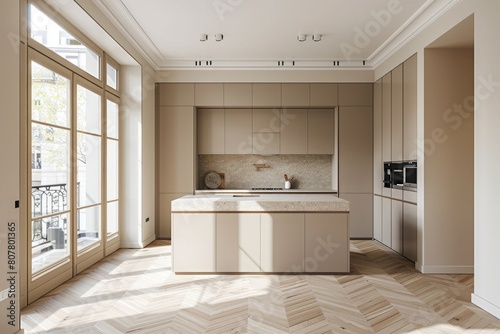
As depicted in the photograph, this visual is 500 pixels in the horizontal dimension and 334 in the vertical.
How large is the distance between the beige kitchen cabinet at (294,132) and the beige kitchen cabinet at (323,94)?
338mm

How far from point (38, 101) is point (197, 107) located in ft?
10.7

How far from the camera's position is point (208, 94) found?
20.0 ft

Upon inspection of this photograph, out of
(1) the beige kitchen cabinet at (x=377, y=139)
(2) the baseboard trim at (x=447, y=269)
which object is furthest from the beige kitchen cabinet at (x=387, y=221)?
(2) the baseboard trim at (x=447, y=269)

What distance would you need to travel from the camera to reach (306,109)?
6375 mm

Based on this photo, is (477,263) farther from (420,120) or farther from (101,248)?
(101,248)

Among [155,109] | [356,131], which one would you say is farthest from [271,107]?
[155,109]

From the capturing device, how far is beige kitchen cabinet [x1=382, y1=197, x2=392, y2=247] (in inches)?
205

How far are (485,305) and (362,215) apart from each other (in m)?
3.06

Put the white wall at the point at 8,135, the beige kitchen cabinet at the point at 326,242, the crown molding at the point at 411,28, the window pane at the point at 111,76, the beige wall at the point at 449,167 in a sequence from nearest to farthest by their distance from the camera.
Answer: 1. the white wall at the point at 8,135
2. the crown molding at the point at 411,28
3. the beige kitchen cabinet at the point at 326,242
4. the beige wall at the point at 449,167
5. the window pane at the point at 111,76

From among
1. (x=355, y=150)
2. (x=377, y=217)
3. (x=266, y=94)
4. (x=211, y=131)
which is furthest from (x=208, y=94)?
(x=377, y=217)

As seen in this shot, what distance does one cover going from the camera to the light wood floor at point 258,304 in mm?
2689

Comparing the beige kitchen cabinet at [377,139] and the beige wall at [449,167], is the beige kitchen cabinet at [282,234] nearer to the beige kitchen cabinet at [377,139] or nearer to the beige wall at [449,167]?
the beige wall at [449,167]

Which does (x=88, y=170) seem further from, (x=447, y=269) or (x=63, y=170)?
(x=447, y=269)

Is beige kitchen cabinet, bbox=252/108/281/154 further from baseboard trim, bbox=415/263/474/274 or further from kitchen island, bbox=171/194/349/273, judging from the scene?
baseboard trim, bbox=415/263/474/274
